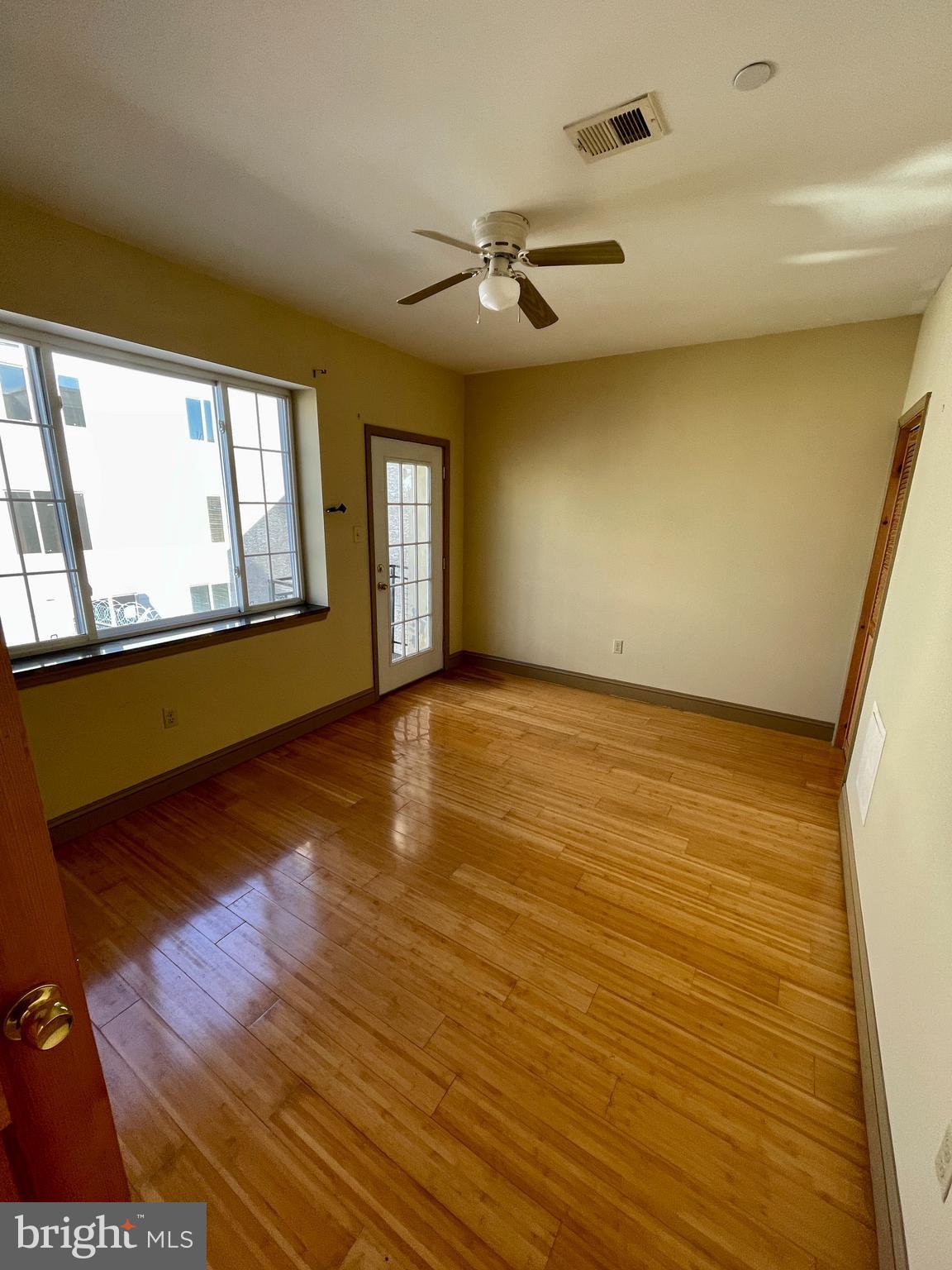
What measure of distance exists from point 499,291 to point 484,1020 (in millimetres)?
2535

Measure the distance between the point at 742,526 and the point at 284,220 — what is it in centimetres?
321

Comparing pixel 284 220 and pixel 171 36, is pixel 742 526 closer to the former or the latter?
pixel 284 220

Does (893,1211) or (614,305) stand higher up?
(614,305)

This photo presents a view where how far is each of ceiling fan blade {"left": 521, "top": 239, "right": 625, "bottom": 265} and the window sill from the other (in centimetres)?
236

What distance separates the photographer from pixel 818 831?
2.54 meters

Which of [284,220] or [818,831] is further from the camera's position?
[818,831]

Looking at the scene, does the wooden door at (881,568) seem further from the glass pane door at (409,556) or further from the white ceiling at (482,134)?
the glass pane door at (409,556)

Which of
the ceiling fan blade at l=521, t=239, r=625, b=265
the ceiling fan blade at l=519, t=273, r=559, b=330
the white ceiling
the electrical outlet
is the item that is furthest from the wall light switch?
the ceiling fan blade at l=519, t=273, r=559, b=330

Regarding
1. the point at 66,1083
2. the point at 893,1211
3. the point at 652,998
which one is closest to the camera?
the point at 66,1083

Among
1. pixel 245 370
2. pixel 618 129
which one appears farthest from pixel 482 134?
pixel 245 370

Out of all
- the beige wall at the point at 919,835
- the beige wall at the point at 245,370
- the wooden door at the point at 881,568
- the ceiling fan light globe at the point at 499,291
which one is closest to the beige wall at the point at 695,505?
the wooden door at the point at 881,568

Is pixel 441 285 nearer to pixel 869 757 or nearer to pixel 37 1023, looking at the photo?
pixel 37 1023

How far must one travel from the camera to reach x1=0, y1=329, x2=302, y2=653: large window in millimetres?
2184

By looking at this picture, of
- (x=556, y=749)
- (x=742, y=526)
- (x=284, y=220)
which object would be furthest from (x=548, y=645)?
(x=284, y=220)
